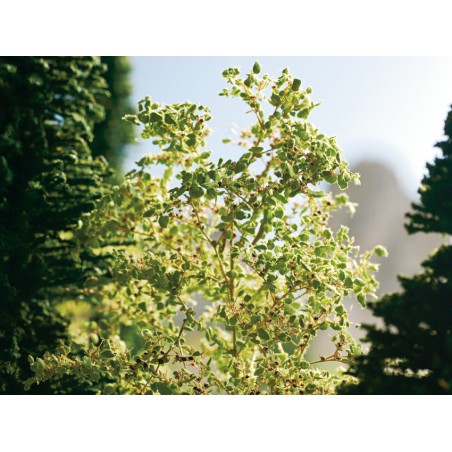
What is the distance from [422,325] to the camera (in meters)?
1.98

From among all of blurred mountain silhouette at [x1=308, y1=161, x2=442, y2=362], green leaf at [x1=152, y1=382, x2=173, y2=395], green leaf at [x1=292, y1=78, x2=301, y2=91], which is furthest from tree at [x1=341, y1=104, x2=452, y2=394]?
blurred mountain silhouette at [x1=308, y1=161, x2=442, y2=362]

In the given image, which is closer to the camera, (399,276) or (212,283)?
(399,276)

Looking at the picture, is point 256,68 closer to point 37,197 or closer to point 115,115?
point 37,197

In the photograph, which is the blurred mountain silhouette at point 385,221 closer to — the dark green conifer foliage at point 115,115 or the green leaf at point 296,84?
the dark green conifer foliage at point 115,115

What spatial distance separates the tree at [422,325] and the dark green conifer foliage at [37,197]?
1814mm

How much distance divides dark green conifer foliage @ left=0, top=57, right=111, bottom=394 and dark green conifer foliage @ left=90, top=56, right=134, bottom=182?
2.93 m

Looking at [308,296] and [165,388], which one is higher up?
[308,296]

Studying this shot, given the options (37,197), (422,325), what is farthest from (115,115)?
(422,325)

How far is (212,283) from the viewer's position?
2701 mm

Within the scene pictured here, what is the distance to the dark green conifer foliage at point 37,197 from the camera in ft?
9.21

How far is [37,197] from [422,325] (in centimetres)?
234
